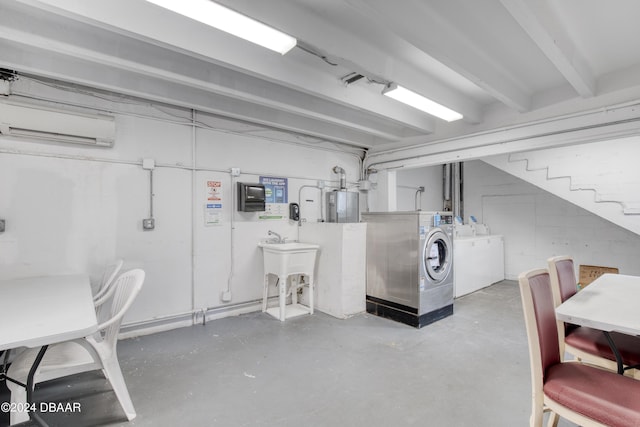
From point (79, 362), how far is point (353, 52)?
2711 millimetres

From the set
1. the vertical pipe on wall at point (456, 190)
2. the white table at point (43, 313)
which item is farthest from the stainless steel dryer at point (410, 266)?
the vertical pipe on wall at point (456, 190)

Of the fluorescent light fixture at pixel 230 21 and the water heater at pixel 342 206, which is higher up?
the fluorescent light fixture at pixel 230 21

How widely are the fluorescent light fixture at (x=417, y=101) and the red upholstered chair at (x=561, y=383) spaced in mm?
1993

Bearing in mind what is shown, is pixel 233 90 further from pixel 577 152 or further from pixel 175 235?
pixel 577 152

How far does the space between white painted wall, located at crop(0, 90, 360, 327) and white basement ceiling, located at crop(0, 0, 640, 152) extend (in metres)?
0.52

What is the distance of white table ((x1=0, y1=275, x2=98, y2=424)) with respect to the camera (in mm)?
1350

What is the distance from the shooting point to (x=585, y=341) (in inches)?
70.5

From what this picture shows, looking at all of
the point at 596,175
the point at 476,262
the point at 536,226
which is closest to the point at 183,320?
the point at 476,262

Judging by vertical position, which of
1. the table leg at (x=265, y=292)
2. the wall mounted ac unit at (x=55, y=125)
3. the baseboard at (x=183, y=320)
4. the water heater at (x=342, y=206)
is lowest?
the baseboard at (x=183, y=320)

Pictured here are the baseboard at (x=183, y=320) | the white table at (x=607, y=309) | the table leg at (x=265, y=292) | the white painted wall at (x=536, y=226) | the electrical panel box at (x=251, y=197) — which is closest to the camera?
the white table at (x=607, y=309)

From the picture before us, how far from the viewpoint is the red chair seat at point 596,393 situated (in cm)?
114

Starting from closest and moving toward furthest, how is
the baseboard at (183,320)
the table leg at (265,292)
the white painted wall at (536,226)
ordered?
1. the baseboard at (183,320)
2. the table leg at (265,292)
3. the white painted wall at (536,226)

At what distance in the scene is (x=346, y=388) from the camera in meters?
2.25

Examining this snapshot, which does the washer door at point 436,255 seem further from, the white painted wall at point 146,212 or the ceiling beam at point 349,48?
the white painted wall at point 146,212
